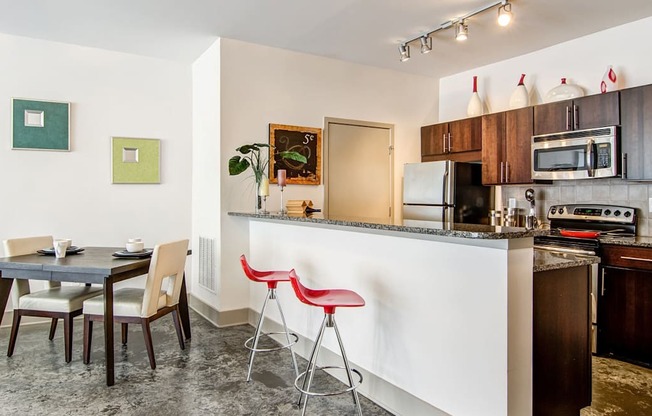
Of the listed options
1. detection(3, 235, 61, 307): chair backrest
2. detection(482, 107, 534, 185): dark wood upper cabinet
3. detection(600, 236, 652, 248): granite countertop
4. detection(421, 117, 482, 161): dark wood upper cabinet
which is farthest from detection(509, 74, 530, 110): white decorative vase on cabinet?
detection(3, 235, 61, 307): chair backrest

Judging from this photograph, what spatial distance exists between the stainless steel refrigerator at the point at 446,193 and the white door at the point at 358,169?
28cm

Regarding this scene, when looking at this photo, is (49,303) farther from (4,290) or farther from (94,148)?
(94,148)

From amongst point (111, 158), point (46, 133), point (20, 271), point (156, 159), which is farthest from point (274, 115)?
point (20, 271)

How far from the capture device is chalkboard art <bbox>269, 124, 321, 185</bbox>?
4320 millimetres

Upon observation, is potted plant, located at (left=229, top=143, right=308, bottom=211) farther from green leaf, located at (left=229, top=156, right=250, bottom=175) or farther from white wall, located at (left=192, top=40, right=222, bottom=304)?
white wall, located at (left=192, top=40, right=222, bottom=304)

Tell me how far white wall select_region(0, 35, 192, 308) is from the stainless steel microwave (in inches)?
147

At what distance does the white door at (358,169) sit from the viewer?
4.71 meters

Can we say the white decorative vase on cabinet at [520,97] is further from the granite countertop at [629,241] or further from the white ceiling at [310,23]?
the granite countertop at [629,241]

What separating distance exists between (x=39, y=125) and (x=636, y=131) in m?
5.32

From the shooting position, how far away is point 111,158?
4.49m

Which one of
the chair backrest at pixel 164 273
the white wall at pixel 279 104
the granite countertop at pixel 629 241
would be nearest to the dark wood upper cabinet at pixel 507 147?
the granite countertop at pixel 629 241

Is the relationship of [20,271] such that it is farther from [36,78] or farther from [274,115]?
[274,115]

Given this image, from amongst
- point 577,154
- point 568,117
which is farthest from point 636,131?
point 568,117

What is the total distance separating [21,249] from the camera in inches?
136
